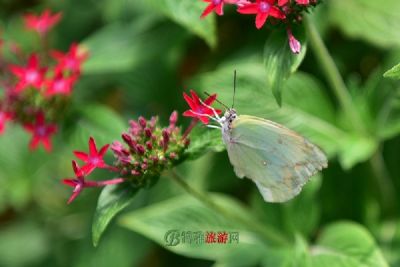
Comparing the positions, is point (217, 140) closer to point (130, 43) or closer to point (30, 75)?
point (30, 75)

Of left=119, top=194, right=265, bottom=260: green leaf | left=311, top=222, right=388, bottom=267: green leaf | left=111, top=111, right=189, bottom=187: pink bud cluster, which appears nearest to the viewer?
left=111, top=111, right=189, bottom=187: pink bud cluster

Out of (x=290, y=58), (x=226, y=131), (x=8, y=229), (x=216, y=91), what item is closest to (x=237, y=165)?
(x=226, y=131)

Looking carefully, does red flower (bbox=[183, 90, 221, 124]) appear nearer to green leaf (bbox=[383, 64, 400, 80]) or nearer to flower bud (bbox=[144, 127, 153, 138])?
flower bud (bbox=[144, 127, 153, 138])

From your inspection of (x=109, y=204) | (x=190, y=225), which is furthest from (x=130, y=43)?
(x=109, y=204)

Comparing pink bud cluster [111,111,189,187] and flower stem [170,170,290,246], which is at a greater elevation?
pink bud cluster [111,111,189,187]

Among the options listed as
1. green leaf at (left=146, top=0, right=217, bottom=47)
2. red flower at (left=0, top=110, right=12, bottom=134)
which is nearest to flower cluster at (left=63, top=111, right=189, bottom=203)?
green leaf at (left=146, top=0, right=217, bottom=47)

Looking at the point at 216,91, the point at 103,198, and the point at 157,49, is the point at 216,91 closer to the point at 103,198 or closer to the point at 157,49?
the point at 157,49

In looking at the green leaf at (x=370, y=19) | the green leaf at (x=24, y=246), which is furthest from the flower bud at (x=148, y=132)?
the green leaf at (x=24, y=246)
